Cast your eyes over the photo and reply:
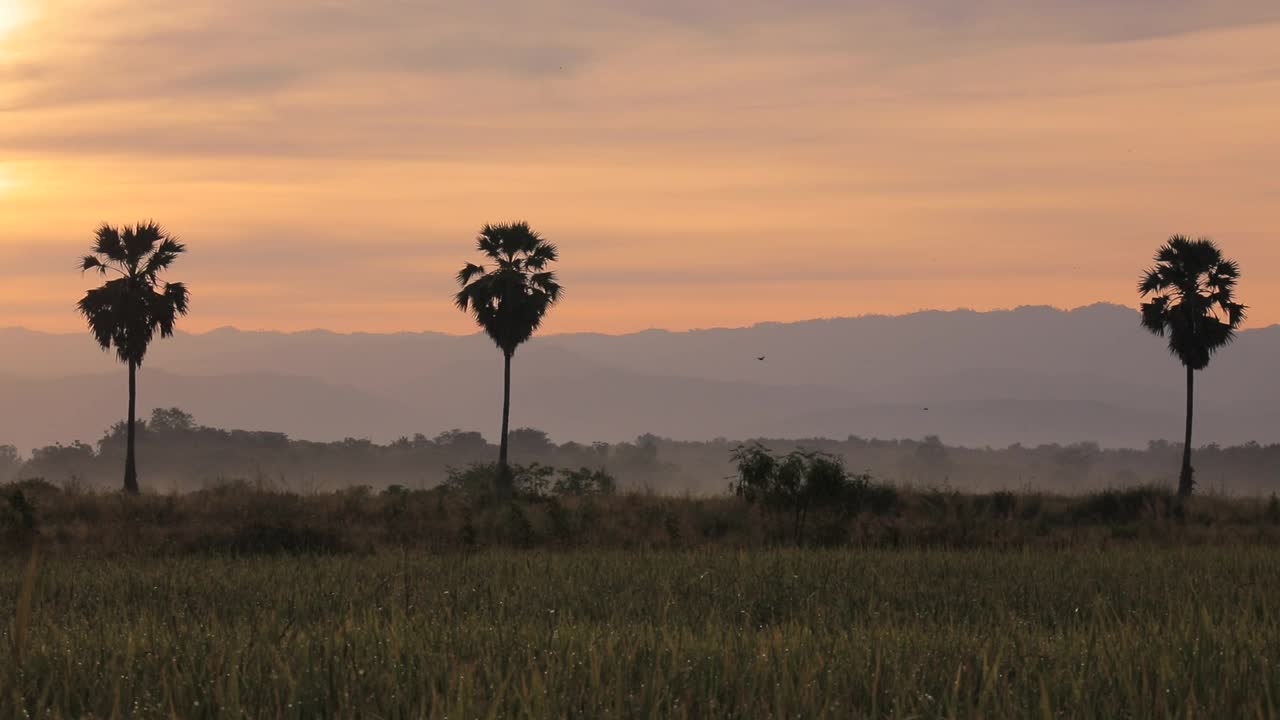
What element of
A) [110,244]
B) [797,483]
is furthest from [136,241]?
[797,483]

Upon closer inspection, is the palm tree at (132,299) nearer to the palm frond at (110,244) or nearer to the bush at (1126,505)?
the palm frond at (110,244)

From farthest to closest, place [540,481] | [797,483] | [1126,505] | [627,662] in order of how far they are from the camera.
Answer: [540,481] < [1126,505] < [797,483] < [627,662]

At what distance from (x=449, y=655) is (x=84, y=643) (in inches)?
127

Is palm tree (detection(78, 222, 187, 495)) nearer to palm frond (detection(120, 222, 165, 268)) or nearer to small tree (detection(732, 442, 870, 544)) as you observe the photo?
palm frond (detection(120, 222, 165, 268))

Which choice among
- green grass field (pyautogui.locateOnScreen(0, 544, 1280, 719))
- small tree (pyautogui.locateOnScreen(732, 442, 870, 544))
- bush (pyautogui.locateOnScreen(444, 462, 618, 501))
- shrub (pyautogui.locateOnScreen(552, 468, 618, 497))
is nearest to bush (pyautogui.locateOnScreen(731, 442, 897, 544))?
small tree (pyautogui.locateOnScreen(732, 442, 870, 544))

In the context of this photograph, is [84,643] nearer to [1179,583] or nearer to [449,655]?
[449,655]

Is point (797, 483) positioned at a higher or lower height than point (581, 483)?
higher

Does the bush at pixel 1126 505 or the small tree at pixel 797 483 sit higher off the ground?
the small tree at pixel 797 483

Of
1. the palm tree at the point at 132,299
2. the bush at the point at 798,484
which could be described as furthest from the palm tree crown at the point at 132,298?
the bush at the point at 798,484

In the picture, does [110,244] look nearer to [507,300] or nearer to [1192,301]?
[507,300]

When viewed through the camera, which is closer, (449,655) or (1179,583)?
(449,655)

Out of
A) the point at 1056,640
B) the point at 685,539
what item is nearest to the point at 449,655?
the point at 1056,640

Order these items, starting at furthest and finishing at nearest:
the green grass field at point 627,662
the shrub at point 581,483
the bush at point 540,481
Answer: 1. the shrub at point 581,483
2. the bush at point 540,481
3. the green grass field at point 627,662

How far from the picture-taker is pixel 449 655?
8531 millimetres
